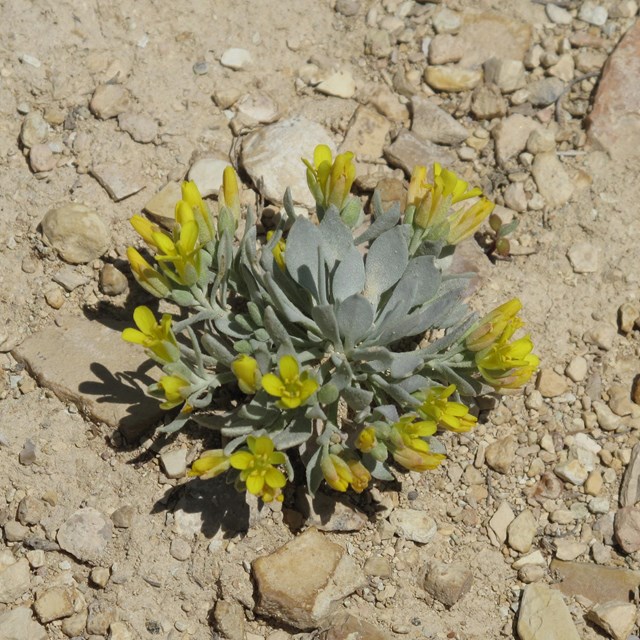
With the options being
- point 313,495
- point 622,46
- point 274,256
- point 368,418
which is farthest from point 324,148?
point 622,46

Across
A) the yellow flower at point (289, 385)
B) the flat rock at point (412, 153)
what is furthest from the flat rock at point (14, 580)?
the flat rock at point (412, 153)

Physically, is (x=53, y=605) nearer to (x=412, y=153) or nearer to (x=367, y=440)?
(x=367, y=440)

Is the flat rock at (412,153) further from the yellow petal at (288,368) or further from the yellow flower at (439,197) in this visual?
the yellow petal at (288,368)

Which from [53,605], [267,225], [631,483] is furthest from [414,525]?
[267,225]

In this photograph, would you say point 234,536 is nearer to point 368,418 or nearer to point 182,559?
point 182,559

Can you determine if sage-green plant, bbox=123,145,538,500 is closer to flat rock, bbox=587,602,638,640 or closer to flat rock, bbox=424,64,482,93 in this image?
flat rock, bbox=587,602,638,640

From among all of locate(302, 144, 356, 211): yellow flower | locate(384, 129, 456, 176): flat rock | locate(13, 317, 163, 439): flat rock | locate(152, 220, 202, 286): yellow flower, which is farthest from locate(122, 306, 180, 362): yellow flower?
locate(384, 129, 456, 176): flat rock
